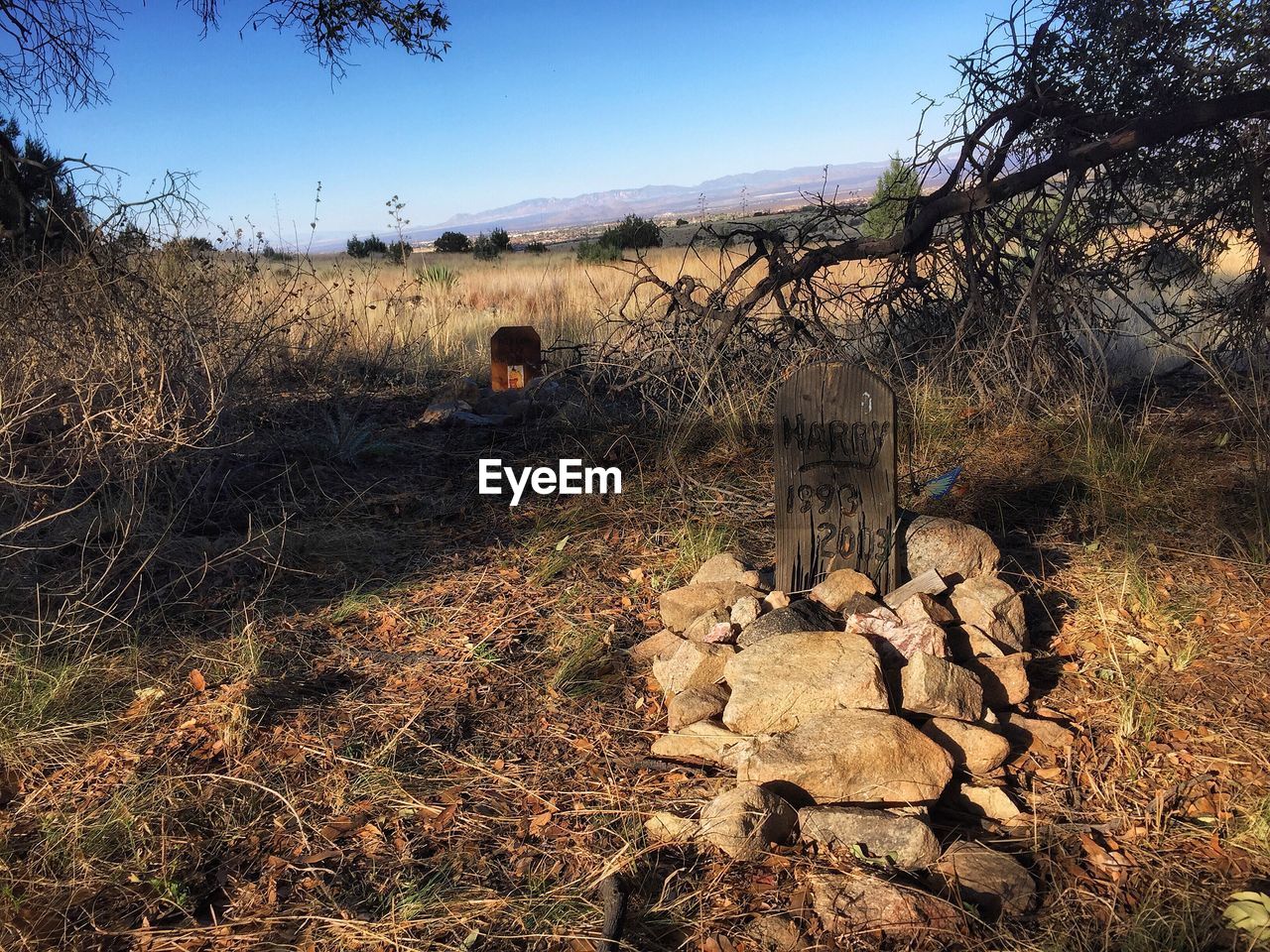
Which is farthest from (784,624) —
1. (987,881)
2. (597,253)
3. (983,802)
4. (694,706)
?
(597,253)

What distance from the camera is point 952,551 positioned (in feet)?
11.5

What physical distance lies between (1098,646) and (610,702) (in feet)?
5.68

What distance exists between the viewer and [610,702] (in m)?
3.30

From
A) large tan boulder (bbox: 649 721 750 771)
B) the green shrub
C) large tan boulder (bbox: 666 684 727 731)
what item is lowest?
large tan boulder (bbox: 649 721 750 771)

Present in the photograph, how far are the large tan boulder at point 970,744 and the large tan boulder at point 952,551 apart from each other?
828 mm

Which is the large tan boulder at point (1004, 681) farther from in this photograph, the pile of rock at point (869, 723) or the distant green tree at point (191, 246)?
the distant green tree at point (191, 246)

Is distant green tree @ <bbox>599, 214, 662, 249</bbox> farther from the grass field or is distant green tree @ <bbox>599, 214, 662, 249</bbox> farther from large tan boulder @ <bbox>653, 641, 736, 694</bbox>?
large tan boulder @ <bbox>653, 641, 736, 694</bbox>

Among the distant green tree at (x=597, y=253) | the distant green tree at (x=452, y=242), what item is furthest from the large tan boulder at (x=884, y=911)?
the distant green tree at (x=452, y=242)

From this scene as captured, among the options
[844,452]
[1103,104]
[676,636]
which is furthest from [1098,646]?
[1103,104]

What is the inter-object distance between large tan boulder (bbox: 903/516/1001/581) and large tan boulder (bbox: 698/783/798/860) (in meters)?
1.36

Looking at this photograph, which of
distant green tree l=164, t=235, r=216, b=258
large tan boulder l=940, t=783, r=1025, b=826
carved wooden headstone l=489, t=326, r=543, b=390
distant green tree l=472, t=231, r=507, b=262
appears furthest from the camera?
distant green tree l=472, t=231, r=507, b=262

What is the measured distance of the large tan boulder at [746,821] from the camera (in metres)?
2.39

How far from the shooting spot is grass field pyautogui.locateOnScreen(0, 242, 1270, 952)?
7.52ft

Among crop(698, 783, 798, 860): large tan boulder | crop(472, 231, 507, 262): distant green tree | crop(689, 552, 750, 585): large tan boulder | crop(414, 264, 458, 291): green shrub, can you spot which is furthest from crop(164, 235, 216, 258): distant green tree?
crop(472, 231, 507, 262): distant green tree
